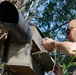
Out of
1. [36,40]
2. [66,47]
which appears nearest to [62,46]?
[66,47]

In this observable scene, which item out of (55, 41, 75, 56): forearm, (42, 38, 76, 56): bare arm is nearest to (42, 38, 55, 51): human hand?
(42, 38, 76, 56): bare arm

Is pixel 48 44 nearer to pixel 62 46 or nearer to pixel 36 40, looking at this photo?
pixel 36 40

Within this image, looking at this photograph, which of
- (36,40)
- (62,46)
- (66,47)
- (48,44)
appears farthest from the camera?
(36,40)

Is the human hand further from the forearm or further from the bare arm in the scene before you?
the forearm

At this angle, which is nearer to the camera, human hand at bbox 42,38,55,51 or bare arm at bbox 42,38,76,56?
bare arm at bbox 42,38,76,56

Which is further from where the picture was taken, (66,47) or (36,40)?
(36,40)

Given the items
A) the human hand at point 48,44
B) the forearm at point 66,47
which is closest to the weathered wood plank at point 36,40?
the human hand at point 48,44

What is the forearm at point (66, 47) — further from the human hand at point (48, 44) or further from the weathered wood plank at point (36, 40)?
the weathered wood plank at point (36, 40)

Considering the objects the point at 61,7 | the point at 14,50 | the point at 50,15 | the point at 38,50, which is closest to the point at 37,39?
the point at 38,50

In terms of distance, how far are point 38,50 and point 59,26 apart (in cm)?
546

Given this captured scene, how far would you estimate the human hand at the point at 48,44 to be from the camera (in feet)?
8.91

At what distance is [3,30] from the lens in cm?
294

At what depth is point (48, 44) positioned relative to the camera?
9.09 ft

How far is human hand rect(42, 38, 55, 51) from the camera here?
107 inches
